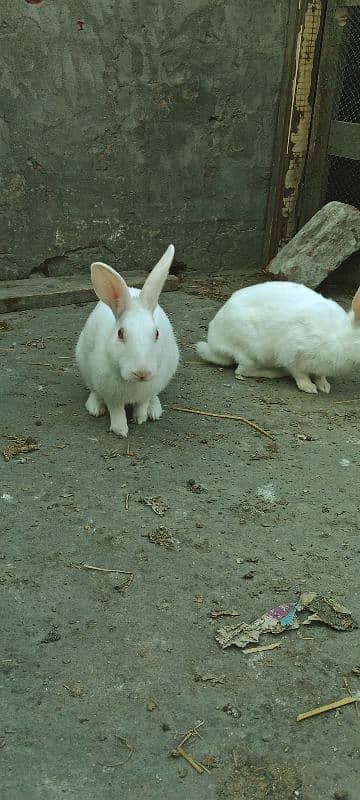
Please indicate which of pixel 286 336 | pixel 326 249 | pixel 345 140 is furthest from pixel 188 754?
pixel 345 140

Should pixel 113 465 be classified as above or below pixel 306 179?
below

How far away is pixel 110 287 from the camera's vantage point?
3.41 m

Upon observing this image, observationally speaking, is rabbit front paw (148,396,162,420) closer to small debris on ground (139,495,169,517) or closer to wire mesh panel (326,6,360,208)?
small debris on ground (139,495,169,517)

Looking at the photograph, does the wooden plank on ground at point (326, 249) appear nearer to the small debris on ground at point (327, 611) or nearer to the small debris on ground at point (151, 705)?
the small debris on ground at point (327, 611)

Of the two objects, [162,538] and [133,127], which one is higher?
[133,127]

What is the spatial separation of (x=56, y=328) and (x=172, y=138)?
1876 millimetres

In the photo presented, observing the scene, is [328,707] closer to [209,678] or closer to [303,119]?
[209,678]

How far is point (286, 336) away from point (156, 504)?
1555 mm

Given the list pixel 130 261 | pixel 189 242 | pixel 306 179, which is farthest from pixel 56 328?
pixel 306 179

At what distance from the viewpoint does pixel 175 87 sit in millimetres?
5887

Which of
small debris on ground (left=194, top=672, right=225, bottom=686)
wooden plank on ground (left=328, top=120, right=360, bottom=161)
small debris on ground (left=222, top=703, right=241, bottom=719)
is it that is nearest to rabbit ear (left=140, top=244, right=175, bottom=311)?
small debris on ground (left=194, top=672, right=225, bottom=686)

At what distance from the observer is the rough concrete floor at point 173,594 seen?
1970 millimetres

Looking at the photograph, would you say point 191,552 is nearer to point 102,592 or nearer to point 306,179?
point 102,592

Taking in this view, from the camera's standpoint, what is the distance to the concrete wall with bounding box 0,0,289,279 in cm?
547
